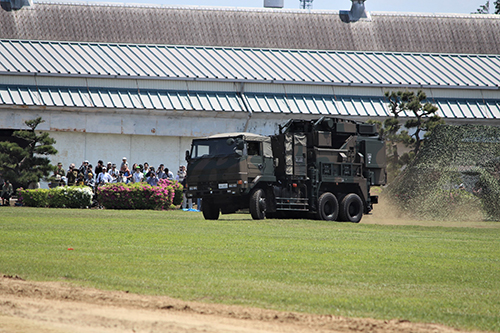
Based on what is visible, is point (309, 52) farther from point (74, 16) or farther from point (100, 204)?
point (100, 204)

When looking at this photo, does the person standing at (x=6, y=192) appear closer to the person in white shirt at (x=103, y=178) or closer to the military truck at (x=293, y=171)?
the person in white shirt at (x=103, y=178)

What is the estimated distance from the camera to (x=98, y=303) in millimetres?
7785

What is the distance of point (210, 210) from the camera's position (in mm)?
23781

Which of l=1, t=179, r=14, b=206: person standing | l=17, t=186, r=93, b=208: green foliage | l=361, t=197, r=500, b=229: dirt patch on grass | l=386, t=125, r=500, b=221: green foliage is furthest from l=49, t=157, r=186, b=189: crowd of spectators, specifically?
l=386, t=125, r=500, b=221: green foliage

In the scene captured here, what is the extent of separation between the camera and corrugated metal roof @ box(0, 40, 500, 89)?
43562 millimetres

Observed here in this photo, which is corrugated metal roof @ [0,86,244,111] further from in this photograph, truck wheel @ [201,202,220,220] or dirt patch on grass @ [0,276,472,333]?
dirt patch on grass @ [0,276,472,333]

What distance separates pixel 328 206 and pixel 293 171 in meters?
1.87

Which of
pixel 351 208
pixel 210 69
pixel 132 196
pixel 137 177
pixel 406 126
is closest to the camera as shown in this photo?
pixel 351 208

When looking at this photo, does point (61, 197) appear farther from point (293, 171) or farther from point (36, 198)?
point (293, 171)

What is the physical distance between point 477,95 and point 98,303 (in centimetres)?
4322

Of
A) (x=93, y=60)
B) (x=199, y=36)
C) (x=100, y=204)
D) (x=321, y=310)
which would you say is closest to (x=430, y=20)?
(x=199, y=36)

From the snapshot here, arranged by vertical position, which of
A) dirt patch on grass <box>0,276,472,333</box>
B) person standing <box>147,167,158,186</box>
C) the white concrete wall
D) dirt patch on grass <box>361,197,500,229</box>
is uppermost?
the white concrete wall

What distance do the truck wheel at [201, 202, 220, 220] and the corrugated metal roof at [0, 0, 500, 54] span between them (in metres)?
27.2

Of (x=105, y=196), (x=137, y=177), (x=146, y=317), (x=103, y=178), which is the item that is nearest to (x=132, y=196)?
(x=105, y=196)
